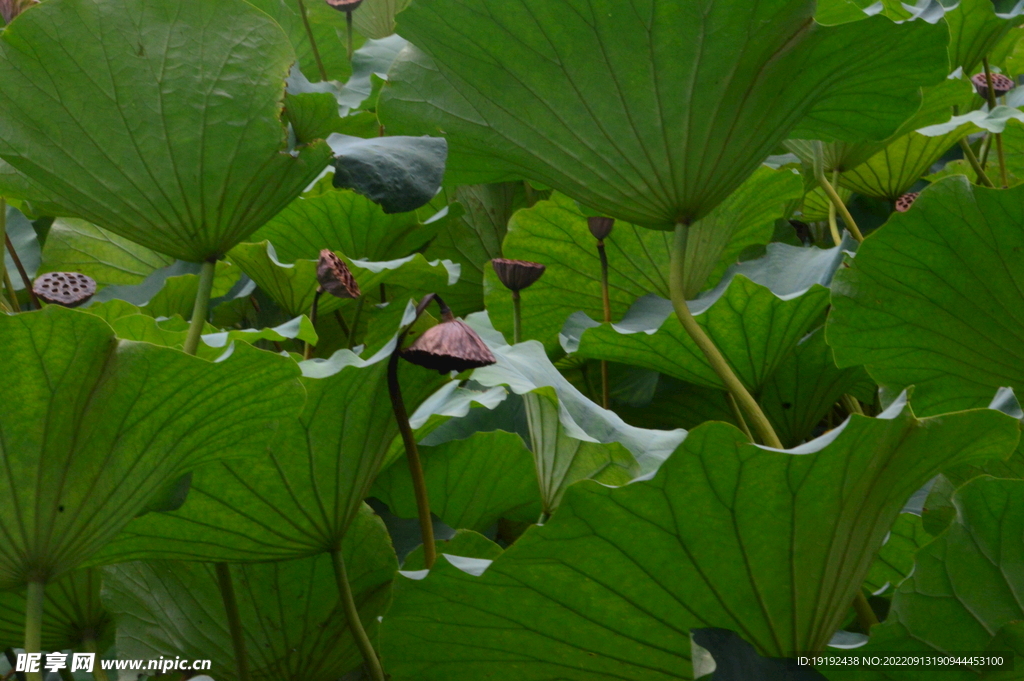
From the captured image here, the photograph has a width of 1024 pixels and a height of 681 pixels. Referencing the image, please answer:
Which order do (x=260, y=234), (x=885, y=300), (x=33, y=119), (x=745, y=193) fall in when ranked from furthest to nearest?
1. (x=260, y=234)
2. (x=745, y=193)
3. (x=885, y=300)
4. (x=33, y=119)

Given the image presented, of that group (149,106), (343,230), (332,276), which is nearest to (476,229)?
(343,230)

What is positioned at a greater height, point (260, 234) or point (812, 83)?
point (260, 234)

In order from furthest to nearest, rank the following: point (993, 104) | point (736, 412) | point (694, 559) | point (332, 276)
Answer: point (993, 104), point (736, 412), point (332, 276), point (694, 559)

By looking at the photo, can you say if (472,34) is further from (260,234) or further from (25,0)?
(260,234)

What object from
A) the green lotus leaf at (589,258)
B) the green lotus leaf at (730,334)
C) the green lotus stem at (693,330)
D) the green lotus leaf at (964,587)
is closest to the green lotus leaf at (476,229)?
the green lotus leaf at (589,258)

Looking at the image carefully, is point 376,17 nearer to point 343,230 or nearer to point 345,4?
point 345,4

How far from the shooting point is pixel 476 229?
5.17ft

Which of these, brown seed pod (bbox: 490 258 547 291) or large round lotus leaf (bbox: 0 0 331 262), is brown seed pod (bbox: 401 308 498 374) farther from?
brown seed pod (bbox: 490 258 547 291)

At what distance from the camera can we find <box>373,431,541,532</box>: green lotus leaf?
3.24 feet

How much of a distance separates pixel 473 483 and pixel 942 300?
0.53 metres

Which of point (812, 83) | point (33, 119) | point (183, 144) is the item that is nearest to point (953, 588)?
point (812, 83)

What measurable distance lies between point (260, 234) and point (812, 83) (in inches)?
34.4

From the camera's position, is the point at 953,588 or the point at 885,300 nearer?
the point at 953,588

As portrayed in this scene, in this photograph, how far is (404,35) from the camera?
33.2 inches
